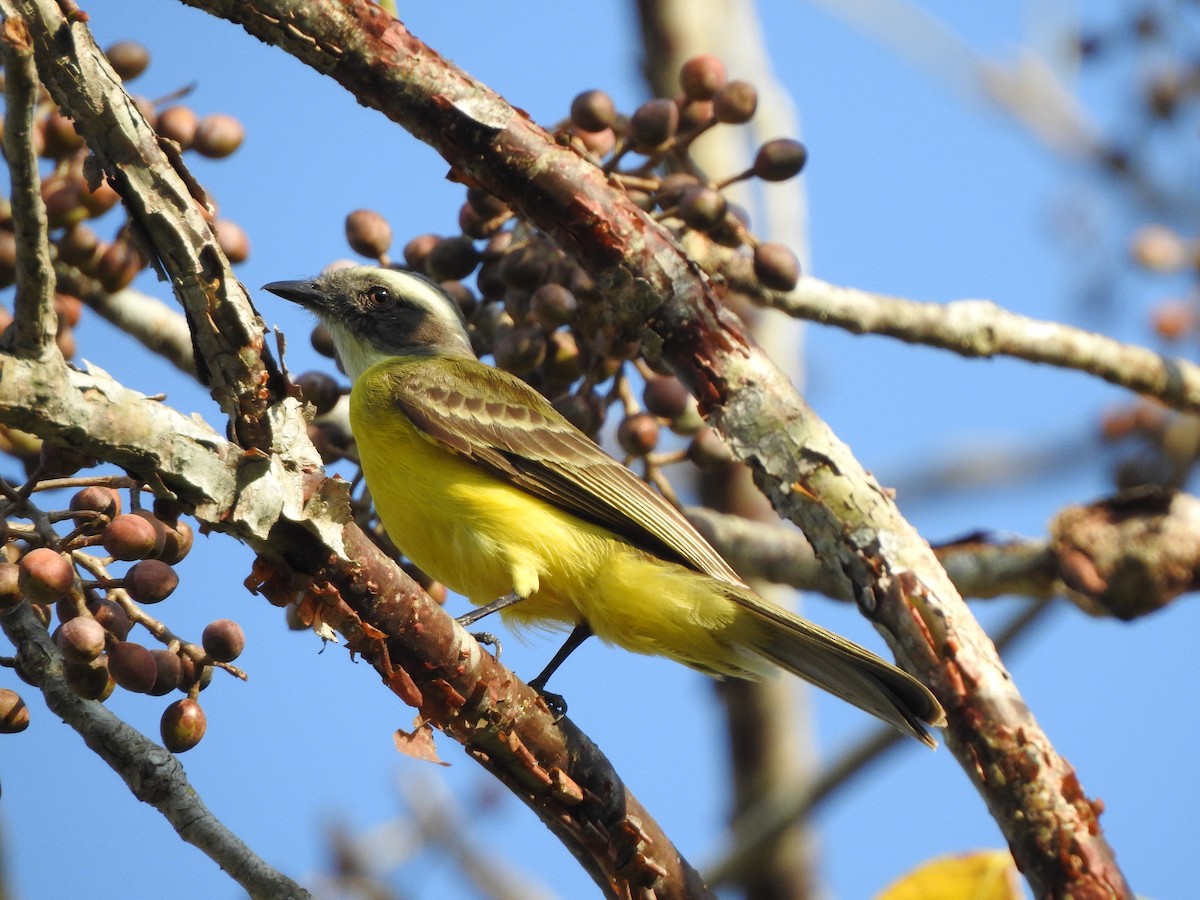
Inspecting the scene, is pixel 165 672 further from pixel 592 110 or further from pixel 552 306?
pixel 592 110

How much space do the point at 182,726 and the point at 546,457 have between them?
194 cm

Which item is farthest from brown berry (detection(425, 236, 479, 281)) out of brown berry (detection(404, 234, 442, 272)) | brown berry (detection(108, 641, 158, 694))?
brown berry (detection(108, 641, 158, 694))

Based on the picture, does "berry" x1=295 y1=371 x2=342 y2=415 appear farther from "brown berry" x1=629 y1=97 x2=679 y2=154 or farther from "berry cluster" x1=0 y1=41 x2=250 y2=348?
"brown berry" x1=629 y1=97 x2=679 y2=154

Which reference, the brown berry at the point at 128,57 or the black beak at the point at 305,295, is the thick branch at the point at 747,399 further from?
the black beak at the point at 305,295

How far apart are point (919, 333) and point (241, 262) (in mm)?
2224

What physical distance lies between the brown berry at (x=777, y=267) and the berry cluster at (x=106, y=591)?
2.00 meters

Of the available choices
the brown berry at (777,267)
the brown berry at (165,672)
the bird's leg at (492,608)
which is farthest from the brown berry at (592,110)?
the brown berry at (165,672)

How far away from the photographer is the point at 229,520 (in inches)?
107

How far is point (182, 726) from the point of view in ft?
10.1

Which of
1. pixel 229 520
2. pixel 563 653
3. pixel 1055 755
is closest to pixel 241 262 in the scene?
pixel 563 653

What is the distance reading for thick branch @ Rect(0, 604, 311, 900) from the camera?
9.44 feet

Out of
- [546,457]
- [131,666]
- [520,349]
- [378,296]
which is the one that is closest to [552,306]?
[520,349]

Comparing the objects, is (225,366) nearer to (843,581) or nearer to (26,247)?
(26,247)

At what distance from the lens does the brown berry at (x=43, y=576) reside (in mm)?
2766
